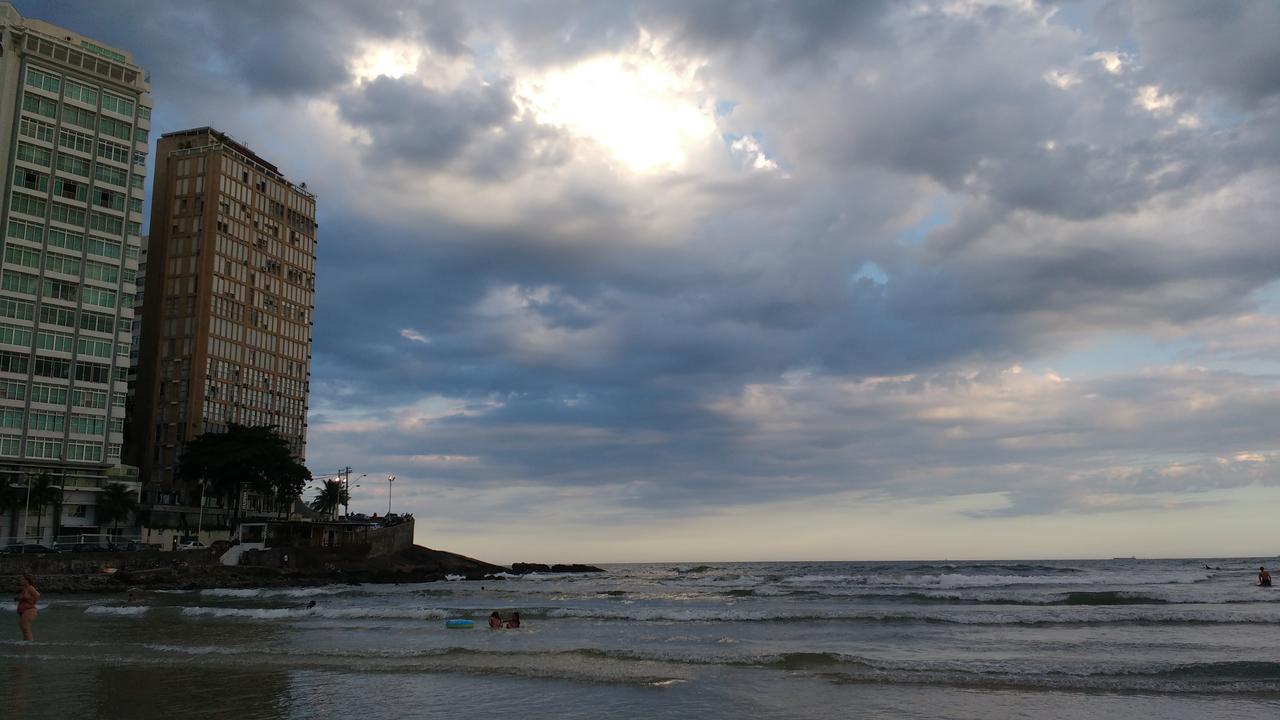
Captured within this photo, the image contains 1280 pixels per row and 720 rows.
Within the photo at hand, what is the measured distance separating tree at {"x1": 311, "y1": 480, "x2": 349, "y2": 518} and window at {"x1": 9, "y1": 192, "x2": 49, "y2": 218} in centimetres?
5780

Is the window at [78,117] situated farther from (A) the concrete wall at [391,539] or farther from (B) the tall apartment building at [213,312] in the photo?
(A) the concrete wall at [391,539]

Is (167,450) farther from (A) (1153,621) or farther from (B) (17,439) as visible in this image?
(A) (1153,621)

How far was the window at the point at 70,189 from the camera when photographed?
88312mm

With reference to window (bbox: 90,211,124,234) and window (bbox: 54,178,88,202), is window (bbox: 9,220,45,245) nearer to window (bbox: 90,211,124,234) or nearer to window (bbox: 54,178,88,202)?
window (bbox: 54,178,88,202)

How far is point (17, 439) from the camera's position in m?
82.9

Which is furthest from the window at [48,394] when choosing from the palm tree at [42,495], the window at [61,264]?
the window at [61,264]

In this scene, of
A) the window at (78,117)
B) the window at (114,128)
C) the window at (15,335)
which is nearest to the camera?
the window at (15,335)

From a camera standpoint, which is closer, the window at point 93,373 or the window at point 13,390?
the window at point 13,390

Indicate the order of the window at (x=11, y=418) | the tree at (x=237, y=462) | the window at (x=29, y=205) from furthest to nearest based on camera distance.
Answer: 1. the tree at (x=237, y=462)
2. the window at (x=29, y=205)
3. the window at (x=11, y=418)

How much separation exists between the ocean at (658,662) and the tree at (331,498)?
285 feet

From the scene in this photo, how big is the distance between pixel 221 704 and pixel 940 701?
49.7 ft

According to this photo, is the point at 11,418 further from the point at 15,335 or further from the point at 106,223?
the point at 106,223

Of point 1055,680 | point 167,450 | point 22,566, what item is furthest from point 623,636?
point 167,450

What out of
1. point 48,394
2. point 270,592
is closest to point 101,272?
point 48,394
